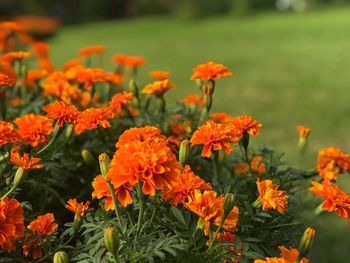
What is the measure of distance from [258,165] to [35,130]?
2.11 ft

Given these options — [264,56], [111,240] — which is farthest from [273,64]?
[111,240]

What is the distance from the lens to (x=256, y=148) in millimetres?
1754

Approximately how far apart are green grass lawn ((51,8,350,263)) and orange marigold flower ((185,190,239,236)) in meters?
1.36

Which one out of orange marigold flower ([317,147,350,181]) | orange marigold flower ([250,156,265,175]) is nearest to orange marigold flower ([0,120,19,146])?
orange marigold flower ([250,156,265,175])

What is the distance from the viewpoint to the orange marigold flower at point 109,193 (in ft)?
3.58

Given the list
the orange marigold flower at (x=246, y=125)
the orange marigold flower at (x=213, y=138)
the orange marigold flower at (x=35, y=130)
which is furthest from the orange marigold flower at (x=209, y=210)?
the orange marigold flower at (x=35, y=130)

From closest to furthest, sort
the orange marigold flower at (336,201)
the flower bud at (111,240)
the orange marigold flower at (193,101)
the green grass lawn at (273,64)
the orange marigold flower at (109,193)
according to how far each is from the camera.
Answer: the flower bud at (111,240) < the orange marigold flower at (109,193) < the orange marigold flower at (336,201) < the orange marigold flower at (193,101) < the green grass lawn at (273,64)

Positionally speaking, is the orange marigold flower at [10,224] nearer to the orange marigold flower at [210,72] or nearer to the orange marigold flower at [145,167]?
the orange marigold flower at [145,167]

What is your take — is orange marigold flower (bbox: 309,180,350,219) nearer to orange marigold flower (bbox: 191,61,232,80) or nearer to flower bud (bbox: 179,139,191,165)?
flower bud (bbox: 179,139,191,165)

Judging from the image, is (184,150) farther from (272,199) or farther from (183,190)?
(272,199)

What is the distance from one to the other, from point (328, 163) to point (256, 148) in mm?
234

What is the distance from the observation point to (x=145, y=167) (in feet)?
3.26

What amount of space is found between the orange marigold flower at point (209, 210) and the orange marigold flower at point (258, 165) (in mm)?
452

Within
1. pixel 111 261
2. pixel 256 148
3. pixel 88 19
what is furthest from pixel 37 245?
→ pixel 88 19
